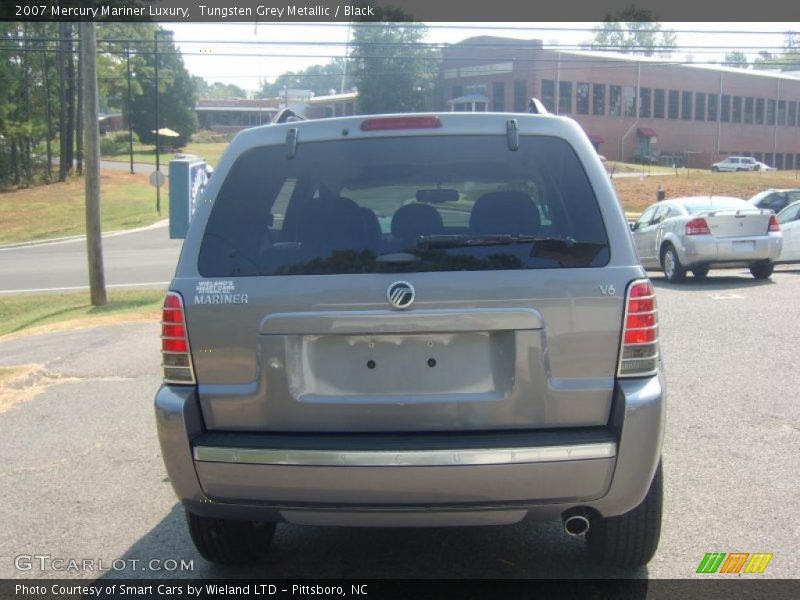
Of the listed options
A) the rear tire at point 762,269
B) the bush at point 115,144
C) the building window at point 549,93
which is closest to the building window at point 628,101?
the building window at point 549,93

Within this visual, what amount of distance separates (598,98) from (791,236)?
56.4 metres

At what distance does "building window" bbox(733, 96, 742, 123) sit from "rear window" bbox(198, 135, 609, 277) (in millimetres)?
84538

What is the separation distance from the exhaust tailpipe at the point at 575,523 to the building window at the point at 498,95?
6390 cm

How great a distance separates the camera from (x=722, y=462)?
5.68 metres

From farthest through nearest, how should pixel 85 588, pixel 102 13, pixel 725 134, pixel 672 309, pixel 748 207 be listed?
pixel 725 134 < pixel 102 13 < pixel 748 207 < pixel 672 309 < pixel 85 588

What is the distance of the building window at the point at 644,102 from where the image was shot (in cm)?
7562

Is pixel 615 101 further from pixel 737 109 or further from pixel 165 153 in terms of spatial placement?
pixel 165 153

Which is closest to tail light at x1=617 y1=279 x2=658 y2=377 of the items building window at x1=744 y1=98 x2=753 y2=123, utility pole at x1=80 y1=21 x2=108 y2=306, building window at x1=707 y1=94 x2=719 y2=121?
utility pole at x1=80 y1=21 x2=108 y2=306

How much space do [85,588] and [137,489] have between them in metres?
1.41

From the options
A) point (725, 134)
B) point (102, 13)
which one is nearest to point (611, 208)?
point (102, 13)

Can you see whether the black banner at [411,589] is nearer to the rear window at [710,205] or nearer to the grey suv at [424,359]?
the grey suv at [424,359]

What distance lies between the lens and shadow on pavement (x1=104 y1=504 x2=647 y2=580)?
163 inches

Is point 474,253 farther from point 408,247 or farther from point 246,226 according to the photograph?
point 246,226

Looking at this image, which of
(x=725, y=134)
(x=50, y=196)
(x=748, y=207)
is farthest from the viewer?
(x=725, y=134)
